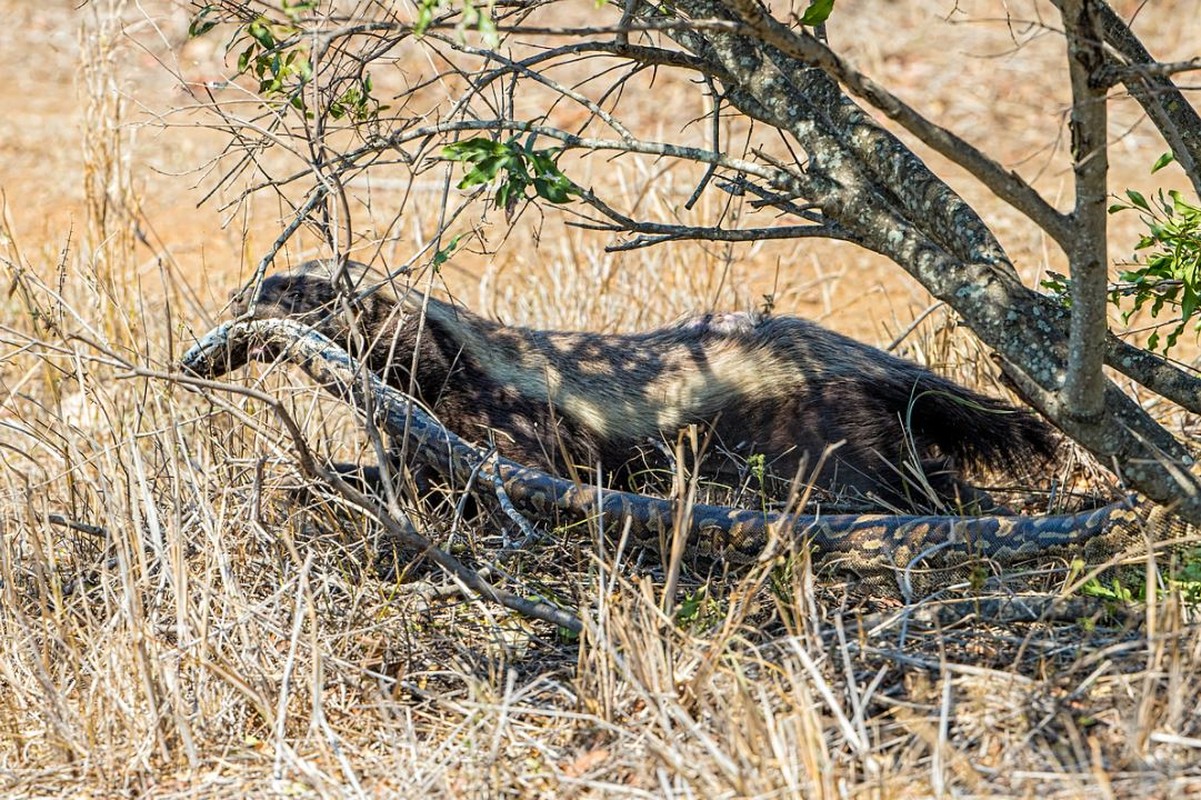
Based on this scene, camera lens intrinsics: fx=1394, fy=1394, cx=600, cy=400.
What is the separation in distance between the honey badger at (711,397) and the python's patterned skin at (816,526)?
654 millimetres

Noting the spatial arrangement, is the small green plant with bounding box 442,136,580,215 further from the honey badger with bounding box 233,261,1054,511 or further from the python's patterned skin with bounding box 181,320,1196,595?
the honey badger with bounding box 233,261,1054,511

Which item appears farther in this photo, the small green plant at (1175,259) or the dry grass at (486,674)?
the small green plant at (1175,259)

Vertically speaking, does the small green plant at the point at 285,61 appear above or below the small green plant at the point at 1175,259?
above

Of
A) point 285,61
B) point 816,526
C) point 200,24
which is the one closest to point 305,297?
point 200,24

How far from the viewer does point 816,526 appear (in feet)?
13.9

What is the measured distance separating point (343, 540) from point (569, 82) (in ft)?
30.8

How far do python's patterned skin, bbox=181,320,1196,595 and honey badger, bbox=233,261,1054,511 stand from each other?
65cm

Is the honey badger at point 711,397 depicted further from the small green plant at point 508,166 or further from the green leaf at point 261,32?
the small green plant at point 508,166

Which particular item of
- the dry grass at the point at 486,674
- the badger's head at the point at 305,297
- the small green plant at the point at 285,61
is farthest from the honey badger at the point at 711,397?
the small green plant at the point at 285,61

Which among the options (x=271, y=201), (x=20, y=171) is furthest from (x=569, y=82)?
(x=20, y=171)

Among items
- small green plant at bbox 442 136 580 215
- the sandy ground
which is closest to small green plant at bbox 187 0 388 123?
small green plant at bbox 442 136 580 215

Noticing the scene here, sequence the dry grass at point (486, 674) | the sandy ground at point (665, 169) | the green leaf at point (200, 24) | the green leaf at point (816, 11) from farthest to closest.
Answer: the sandy ground at point (665, 169)
the green leaf at point (200, 24)
the green leaf at point (816, 11)
the dry grass at point (486, 674)

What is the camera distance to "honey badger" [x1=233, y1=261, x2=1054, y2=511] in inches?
A: 211

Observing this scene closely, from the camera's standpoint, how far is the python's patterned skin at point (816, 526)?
3.93 meters
